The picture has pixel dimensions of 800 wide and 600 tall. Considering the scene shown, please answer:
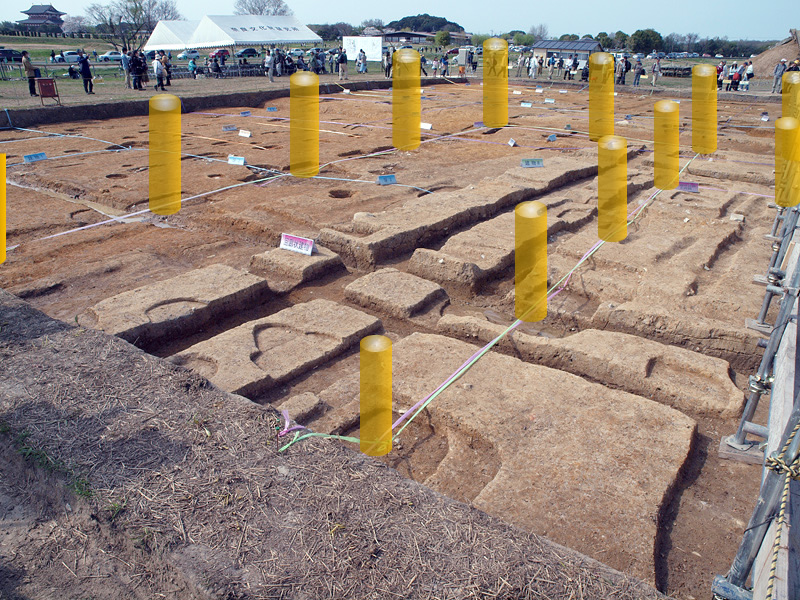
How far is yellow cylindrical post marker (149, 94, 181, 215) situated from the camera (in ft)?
23.1

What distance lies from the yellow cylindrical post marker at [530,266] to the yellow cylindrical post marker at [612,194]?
35.7 inches

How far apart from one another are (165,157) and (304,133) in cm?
270

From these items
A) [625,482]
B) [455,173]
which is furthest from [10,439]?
[455,173]

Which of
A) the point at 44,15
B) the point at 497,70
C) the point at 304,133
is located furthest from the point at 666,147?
the point at 44,15

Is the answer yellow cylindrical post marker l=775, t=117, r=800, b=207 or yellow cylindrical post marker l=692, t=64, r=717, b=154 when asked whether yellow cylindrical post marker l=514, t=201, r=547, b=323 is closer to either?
yellow cylindrical post marker l=775, t=117, r=800, b=207

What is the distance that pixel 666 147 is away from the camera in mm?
9656

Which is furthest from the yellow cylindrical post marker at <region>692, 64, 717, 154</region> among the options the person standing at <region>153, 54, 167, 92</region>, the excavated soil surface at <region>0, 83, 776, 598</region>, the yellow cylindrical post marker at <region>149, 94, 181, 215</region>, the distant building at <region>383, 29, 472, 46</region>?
the distant building at <region>383, 29, 472, 46</region>

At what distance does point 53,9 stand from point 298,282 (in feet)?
317

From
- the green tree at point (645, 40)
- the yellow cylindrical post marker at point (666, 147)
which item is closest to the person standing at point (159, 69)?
the yellow cylindrical post marker at point (666, 147)

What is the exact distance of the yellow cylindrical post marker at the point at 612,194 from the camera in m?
5.74

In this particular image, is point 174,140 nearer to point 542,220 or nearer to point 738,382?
point 542,220

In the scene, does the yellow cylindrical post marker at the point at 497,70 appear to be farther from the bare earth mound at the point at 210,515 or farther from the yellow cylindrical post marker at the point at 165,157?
the bare earth mound at the point at 210,515

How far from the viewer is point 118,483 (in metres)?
2.24

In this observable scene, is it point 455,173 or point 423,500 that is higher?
point 455,173
